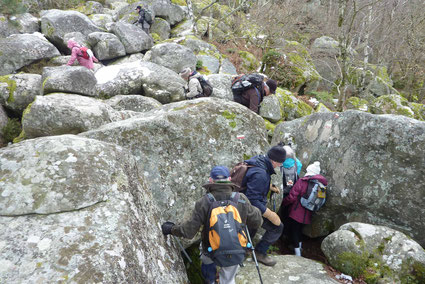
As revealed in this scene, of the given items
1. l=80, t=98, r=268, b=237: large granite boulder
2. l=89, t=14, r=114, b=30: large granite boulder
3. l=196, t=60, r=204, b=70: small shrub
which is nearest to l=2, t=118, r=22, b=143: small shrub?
l=80, t=98, r=268, b=237: large granite boulder

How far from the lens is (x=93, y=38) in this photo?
17.9m

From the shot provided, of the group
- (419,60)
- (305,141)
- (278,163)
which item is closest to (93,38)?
(305,141)

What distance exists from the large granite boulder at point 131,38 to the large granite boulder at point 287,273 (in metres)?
17.3

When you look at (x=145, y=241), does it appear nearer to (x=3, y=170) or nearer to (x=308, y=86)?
(x=3, y=170)

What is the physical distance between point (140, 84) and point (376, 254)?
10555 mm

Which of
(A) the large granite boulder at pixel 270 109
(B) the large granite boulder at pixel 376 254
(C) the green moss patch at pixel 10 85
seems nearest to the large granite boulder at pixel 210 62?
(A) the large granite boulder at pixel 270 109

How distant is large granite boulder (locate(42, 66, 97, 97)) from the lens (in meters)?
9.79

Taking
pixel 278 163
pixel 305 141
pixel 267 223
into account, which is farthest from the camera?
pixel 305 141

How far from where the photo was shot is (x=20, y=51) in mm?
14000

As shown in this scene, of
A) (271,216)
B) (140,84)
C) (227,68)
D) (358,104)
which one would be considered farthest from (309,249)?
(358,104)

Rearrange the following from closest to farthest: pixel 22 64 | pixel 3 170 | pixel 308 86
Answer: pixel 3 170
pixel 22 64
pixel 308 86

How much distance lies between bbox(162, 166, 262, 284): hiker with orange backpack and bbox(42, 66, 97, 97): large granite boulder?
783cm

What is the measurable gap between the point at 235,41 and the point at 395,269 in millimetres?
24954

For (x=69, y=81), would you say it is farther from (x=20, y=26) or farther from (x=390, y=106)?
(x=390, y=106)
